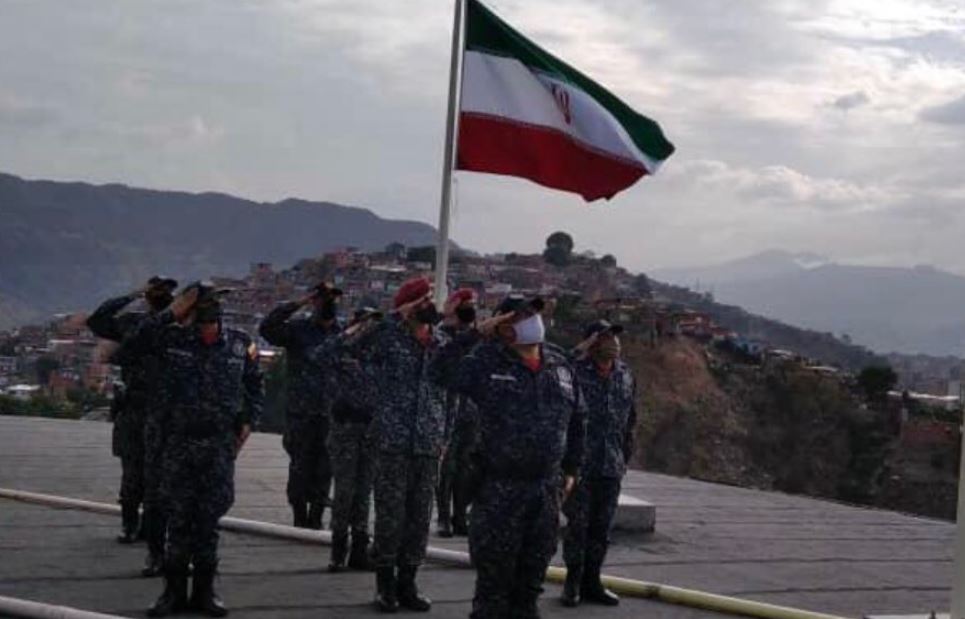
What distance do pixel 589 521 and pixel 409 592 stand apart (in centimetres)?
125

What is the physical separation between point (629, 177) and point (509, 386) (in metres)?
3.45

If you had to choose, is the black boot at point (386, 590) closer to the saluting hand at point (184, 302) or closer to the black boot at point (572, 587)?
the black boot at point (572, 587)

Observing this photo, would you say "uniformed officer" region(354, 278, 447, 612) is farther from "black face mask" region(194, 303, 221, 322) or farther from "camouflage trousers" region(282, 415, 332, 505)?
"camouflage trousers" region(282, 415, 332, 505)

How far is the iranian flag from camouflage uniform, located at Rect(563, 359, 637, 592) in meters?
1.97

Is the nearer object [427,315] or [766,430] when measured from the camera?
[427,315]

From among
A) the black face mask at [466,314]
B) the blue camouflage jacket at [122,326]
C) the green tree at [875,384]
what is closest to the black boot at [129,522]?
the blue camouflage jacket at [122,326]

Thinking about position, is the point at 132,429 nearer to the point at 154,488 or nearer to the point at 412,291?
the point at 154,488

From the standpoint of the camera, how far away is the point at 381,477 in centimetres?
797

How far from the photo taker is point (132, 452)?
9.38m

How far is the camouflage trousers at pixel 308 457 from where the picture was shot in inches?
416

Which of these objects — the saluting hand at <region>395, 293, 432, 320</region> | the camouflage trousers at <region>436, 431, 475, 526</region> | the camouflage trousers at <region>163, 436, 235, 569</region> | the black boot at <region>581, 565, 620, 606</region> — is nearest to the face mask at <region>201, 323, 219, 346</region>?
the camouflage trousers at <region>163, 436, 235, 569</region>

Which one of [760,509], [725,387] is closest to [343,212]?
[725,387]

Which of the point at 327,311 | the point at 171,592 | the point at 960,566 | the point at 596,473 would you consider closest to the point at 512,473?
the point at 596,473

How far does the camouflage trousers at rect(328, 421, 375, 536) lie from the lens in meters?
9.02
